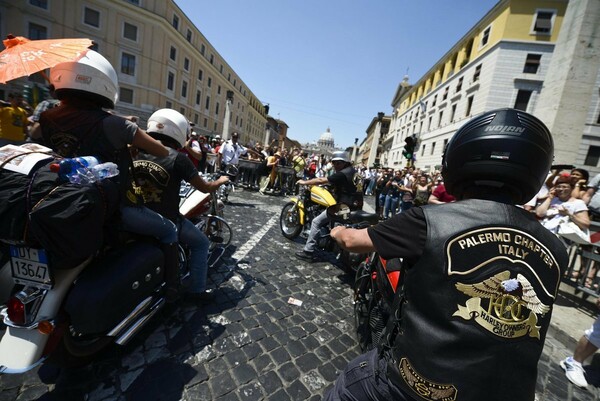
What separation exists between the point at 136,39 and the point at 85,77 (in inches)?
1544

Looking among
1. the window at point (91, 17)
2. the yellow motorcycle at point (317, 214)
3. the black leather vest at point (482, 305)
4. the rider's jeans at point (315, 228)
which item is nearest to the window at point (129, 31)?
the window at point (91, 17)

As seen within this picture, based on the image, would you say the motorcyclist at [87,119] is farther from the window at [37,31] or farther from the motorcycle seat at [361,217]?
the window at [37,31]

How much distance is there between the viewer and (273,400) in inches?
78.5


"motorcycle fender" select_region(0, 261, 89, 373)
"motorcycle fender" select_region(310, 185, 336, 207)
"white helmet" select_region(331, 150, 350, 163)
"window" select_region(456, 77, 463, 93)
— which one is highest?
"window" select_region(456, 77, 463, 93)

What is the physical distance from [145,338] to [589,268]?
590 cm

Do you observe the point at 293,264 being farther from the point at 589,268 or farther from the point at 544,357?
the point at 589,268

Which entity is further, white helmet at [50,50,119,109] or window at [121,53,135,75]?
window at [121,53,135,75]

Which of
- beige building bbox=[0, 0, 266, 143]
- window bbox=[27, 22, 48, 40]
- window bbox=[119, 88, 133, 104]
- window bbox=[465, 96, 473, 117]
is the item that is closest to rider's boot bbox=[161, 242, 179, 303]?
beige building bbox=[0, 0, 266, 143]

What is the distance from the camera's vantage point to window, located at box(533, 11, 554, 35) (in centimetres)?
2066

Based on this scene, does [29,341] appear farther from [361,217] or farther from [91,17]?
[91,17]

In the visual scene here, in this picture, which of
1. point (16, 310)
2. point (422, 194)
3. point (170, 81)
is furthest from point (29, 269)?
point (170, 81)

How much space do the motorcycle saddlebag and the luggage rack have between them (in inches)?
226

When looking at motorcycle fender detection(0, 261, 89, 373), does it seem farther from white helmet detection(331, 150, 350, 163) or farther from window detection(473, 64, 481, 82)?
window detection(473, 64, 481, 82)

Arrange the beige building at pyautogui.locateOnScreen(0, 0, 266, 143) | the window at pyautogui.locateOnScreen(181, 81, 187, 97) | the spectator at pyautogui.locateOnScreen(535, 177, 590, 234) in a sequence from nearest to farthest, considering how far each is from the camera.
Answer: the spectator at pyautogui.locateOnScreen(535, 177, 590, 234), the beige building at pyautogui.locateOnScreen(0, 0, 266, 143), the window at pyautogui.locateOnScreen(181, 81, 187, 97)
